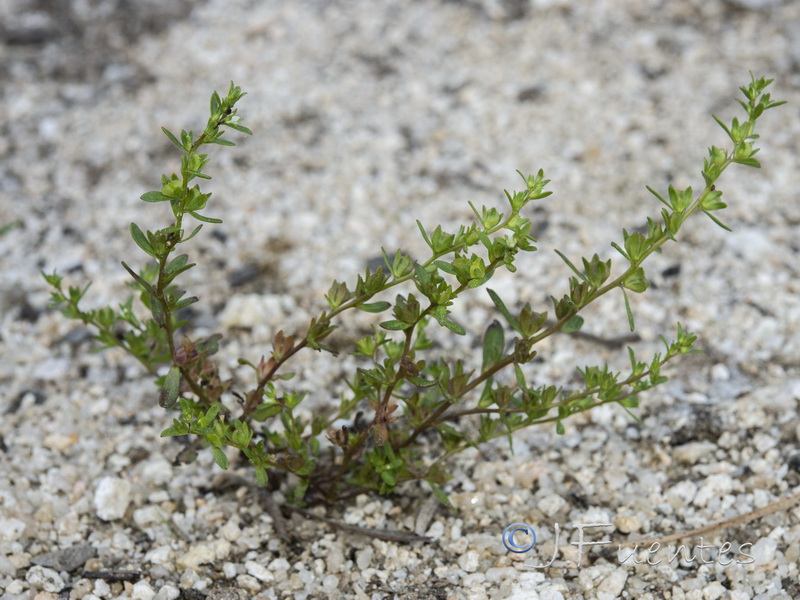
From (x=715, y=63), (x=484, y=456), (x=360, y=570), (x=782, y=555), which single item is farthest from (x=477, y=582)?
(x=715, y=63)

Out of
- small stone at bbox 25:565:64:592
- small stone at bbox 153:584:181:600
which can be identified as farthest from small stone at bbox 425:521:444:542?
small stone at bbox 25:565:64:592

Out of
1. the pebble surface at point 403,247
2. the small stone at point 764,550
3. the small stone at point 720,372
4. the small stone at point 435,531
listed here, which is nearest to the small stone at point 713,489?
the pebble surface at point 403,247

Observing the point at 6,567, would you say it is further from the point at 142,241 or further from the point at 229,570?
the point at 142,241

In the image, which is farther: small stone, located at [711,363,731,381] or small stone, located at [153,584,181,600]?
small stone, located at [711,363,731,381]

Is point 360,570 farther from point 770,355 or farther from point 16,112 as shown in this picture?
point 16,112

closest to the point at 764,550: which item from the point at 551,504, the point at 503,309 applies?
the point at 551,504
